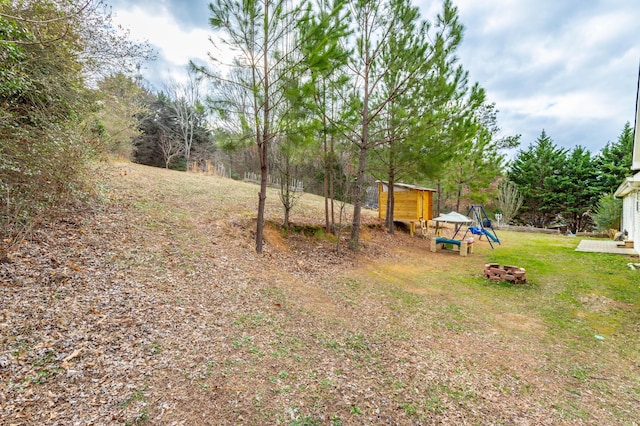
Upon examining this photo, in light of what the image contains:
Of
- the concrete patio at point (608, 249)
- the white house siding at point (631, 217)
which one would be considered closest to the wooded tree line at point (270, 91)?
the concrete patio at point (608, 249)

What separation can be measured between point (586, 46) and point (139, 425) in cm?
1387

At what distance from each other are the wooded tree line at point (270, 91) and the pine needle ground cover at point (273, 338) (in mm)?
1120

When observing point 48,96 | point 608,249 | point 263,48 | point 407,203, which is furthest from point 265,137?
point 608,249

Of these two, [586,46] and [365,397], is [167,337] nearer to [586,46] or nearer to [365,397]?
[365,397]

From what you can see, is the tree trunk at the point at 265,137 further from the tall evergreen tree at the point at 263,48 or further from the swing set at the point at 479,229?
the swing set at the point at 479,229

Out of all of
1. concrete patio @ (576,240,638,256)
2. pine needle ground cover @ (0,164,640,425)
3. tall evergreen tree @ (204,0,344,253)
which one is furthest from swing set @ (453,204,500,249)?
tall evergreen tree @ (204,0,344,253)

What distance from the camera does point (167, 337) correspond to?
2.91 meters

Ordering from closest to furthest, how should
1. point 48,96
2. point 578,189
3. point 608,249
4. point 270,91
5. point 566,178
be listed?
point 48,96 → point 270,91 → point 608,249 → point 578,189 → point 566,178

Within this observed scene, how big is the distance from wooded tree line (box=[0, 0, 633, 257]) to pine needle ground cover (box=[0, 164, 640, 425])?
112 centimetres

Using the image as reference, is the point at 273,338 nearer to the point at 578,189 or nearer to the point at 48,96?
the point at 48,96

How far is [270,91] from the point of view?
584 cm

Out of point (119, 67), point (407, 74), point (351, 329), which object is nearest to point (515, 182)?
point (407, 74)

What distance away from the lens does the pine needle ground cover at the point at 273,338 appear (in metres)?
2.23

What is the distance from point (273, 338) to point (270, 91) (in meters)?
4.82
